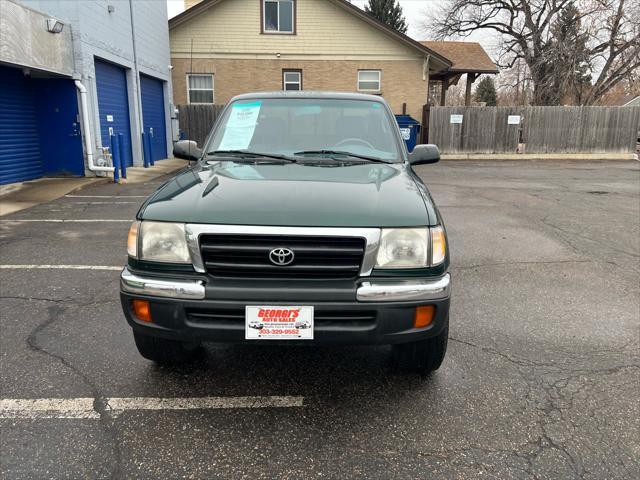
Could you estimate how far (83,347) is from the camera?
11.2ft

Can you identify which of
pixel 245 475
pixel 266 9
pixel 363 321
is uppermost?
pixel 266 9

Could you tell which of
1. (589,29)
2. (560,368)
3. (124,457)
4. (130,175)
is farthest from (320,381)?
(589,29)

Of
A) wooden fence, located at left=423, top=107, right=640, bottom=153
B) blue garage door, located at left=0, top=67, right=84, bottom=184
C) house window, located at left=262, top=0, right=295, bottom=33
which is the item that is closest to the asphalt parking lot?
blue garage door, located at left=0, top=67, right=84, bottom=184

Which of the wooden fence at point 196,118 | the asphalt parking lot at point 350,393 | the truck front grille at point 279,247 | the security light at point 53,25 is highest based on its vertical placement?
the security light at point 53,25

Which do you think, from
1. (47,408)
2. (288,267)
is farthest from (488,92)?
(47,408)

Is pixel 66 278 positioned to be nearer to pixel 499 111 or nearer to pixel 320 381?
pixel 320 381

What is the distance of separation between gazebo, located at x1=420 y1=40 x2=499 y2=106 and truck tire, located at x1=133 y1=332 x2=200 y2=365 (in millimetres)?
21470

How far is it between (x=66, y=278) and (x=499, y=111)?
→ 2019 centimetres

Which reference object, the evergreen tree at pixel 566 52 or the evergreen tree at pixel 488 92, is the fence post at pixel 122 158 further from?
the evergreen tree at pixel 488 92

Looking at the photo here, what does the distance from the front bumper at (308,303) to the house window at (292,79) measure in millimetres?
19683

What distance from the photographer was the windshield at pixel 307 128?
3.71 meters

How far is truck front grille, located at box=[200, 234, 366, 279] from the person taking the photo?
2.41 metres

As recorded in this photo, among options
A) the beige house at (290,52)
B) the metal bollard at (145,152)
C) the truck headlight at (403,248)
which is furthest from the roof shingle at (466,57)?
the truck headlight at (403,248)

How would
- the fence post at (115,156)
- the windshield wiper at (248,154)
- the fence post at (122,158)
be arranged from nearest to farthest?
1. the windshield wiper at (248,154)
2. the fence post at (115,156)
3. the fence post at (122,158)
